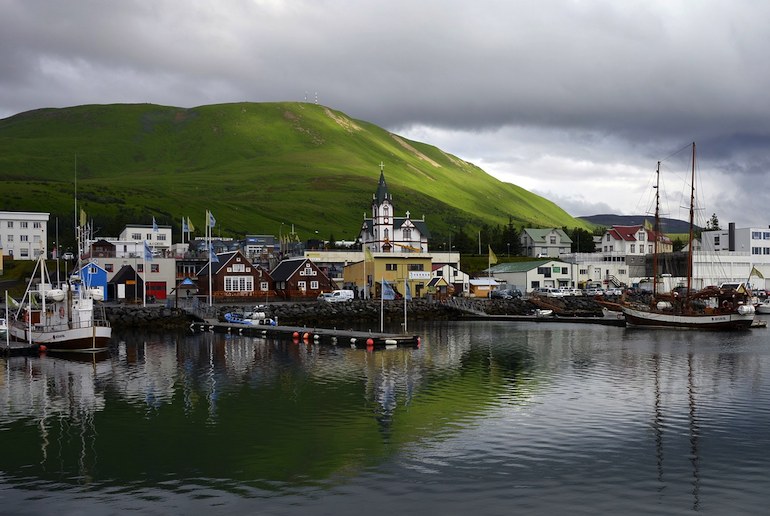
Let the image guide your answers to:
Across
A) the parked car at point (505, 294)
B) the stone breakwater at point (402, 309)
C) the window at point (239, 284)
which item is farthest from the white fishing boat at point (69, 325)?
the parked car at point (505, 294)

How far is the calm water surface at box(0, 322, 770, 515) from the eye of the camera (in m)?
26.4

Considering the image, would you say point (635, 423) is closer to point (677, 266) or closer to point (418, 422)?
point (418, 422)

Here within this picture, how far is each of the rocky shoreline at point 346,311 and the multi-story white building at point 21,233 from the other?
75.7 meters

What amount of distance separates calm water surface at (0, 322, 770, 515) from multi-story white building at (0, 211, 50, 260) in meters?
109

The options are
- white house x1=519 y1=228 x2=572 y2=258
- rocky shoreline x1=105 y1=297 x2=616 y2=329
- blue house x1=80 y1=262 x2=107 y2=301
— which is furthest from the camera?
white house x1=519 y1=228 x2=572 y2=258

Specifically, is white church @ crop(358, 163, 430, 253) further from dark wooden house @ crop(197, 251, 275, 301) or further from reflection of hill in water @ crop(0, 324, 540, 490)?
reflection of hill in water @ crop(0, 324, 540, 490)

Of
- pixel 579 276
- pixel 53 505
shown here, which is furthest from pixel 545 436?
pixel 579 276

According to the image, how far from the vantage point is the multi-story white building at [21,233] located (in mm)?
159250

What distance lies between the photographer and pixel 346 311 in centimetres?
10319

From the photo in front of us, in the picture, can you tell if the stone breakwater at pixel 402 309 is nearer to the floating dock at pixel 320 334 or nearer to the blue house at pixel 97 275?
the floating dock at pixel 320 334

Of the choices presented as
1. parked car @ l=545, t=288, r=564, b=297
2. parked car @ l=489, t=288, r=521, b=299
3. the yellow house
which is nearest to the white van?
the yellow house

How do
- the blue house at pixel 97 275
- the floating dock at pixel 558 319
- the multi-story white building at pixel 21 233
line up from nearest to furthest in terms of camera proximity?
the floating dock at pixel 558 319
the blue house at pixel 97 275
the multi-story white building at pixel 21 233

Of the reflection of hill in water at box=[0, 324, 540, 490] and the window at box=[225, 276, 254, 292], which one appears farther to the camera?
the window at box=[225, 276, 254, 292]

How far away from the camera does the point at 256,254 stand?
152 metres
